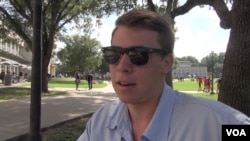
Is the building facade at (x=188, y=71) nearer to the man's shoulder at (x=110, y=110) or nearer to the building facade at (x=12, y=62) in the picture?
the building facade at (x=12, y=62)

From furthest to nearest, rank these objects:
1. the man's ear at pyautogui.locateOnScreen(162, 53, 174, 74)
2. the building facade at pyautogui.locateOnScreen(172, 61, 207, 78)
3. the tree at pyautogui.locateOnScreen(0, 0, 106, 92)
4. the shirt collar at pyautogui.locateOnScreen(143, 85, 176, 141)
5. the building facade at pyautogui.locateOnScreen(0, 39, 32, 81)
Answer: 1. the building facade at pyautogui.locateOnScreen(172, 61, 207, 78)
2. the building facade at pyautogui.locateOnScreen(0, 39, 32, 81)
3. the tree at pyautogui.locateOnScreen(0, 0, 106, 92)
4. the man's ear at pyautogui.locateOnScreen(162, 53, 174, 74)
5. the shirt collar at pyautogui.locateOnScreen(143, 85, 176, 141)

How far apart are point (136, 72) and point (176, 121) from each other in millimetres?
346

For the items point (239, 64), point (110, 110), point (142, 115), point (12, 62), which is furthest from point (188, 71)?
point (142, 115)

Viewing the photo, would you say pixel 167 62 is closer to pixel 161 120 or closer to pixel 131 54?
pixel 131 54

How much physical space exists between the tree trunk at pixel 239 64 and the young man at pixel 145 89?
4482 millimetres

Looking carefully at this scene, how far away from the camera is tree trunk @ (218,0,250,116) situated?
655 cm

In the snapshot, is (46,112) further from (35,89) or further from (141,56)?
(141,56)

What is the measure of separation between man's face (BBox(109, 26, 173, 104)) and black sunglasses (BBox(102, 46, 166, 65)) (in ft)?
0.06

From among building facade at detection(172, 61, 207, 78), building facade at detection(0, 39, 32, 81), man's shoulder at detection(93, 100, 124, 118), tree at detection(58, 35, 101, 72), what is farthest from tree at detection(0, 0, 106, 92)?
building facade at detection(172, 61, 207, 78)

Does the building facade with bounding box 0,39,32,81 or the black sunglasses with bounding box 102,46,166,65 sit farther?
the building facade with bounding box 0,39,32,81

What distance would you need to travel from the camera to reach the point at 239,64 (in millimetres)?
6598

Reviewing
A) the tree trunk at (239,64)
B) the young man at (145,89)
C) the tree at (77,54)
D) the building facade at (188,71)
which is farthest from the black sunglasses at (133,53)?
the building facade at (188,71)

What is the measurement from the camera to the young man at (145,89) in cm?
209

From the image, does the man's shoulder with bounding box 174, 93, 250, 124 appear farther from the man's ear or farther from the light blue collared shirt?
the man's ear
